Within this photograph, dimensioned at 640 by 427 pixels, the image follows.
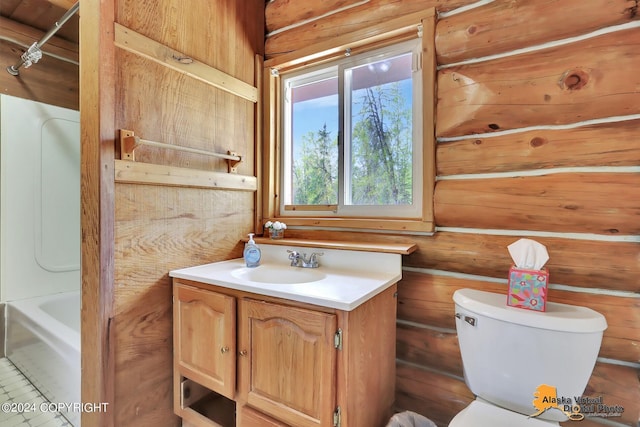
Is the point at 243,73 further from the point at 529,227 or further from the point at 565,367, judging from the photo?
the point at 565,367

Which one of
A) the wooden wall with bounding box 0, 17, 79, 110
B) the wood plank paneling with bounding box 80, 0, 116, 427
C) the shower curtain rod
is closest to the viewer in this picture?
the wood plank paneling with bounding box 80, 0, 116, 427

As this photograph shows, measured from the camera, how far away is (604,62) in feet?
3.33

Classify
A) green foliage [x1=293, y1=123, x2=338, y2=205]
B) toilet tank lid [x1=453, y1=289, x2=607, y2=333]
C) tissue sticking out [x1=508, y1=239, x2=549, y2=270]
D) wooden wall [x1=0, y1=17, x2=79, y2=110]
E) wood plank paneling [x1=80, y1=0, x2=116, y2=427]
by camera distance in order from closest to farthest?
toilet tank lid [x1=453, y1=289, x2=607, y2=333] → tissue sticking out [x1=508, y1=239, x2=549, y2=270] → wood plank paneling [x1=80, y1=0, x2=116, y2=427] → green foliage [x1=293, y1=123, x2=338, y2=205] → wooden wall [x1=0, y1=17, x2=79, y2=110]

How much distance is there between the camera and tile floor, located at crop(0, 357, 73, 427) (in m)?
1.51

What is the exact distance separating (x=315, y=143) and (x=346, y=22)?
69cm

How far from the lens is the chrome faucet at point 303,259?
148 centimetres

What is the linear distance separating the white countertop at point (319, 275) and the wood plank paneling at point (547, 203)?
37 cm

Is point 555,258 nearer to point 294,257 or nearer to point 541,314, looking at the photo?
point 541,314

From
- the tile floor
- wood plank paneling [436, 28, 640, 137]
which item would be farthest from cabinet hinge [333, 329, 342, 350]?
the tile floor

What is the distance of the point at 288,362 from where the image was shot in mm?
1019

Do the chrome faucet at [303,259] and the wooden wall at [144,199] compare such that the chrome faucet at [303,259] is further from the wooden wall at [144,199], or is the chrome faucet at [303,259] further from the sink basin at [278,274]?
the wooden wall at [144,199]

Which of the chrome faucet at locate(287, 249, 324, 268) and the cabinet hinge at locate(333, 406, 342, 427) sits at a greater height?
the chrome faucet at locate(287, 249, 324, 268)

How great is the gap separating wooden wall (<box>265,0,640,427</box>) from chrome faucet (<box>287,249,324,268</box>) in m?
0.39

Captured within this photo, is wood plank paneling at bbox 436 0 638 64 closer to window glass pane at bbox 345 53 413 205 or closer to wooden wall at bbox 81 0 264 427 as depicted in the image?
window glass pane at bbox 345 53 413 205
